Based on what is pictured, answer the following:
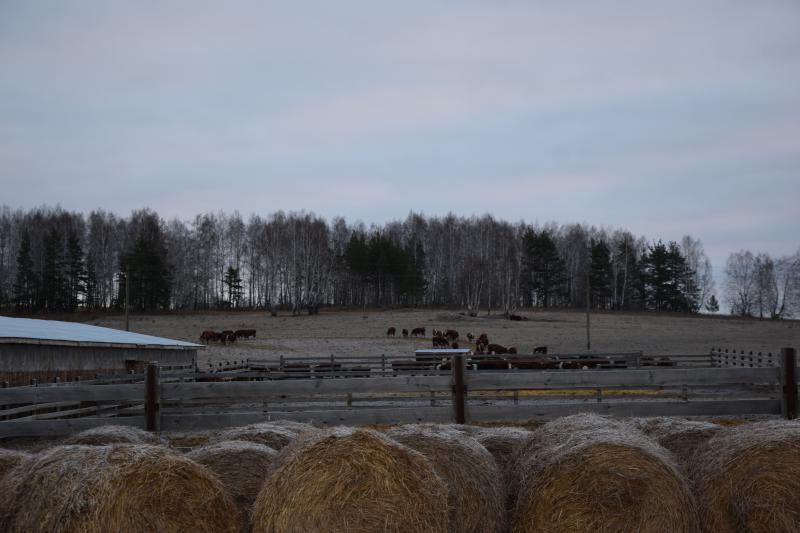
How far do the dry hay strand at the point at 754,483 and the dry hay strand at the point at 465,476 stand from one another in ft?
4.95

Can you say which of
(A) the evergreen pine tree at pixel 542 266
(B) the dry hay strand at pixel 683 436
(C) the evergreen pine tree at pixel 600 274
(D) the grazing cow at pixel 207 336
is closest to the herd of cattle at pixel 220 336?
(D) the grazing cow at pixel 207 336

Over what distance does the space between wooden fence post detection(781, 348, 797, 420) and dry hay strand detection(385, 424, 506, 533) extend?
600 cm

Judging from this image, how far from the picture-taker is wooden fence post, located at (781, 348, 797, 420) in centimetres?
912

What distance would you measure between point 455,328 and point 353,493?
50.5 meters

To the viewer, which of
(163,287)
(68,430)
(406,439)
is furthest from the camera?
(163,287)

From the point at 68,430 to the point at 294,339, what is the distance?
38984mm

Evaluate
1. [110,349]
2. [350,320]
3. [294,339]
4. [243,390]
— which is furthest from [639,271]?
[243,390]

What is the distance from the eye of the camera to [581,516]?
462 centimetres

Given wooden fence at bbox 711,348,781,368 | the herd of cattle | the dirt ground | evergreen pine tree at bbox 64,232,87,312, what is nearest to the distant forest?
evergreen pine tree at bbox 64,232,87,312

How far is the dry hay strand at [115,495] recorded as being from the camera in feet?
14.0

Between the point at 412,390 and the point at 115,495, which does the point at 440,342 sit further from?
the point at 115,495

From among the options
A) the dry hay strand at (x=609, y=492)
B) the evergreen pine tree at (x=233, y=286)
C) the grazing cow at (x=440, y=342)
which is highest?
the evergreen pine tree at (x=233, y=286)

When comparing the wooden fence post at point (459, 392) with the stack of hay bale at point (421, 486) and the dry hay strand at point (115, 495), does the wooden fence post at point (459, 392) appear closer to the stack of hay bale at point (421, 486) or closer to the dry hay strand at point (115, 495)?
the stack of hay bale at point (421, 486)

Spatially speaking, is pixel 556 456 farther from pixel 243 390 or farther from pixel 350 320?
pixel 350 320
